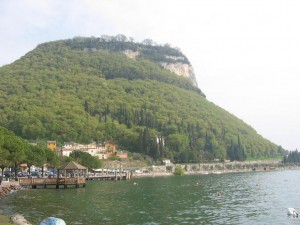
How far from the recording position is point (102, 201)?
5841 centimetres

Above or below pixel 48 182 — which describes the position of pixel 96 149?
above

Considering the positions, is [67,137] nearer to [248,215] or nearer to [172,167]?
[172,167]

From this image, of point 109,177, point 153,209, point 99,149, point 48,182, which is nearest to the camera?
point 153,209

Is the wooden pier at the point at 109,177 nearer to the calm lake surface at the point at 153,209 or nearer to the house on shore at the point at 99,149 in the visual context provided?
the calm lake surface at the point at 153,209

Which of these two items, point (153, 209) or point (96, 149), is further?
point (96, 149)

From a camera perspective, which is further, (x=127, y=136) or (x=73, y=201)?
(x=127, y=136)

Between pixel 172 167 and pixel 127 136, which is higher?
pixel 127 136

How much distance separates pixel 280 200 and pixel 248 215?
18.6 metres

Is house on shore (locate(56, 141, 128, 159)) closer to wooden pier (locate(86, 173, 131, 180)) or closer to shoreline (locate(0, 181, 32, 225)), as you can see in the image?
wooden pier (locate(86, 173, 131, 180))

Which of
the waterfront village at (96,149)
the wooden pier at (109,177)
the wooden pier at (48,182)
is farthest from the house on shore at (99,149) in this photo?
the wooden pier at (48,182)

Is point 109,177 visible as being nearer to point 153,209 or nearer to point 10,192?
point 10,192

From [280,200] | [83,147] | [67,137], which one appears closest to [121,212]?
[280,200]

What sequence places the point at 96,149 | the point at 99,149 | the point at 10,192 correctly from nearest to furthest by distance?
the point at 10,192 → the point at 96,149 → the point at 99,149

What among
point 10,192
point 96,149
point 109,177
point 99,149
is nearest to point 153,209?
point 10,192
